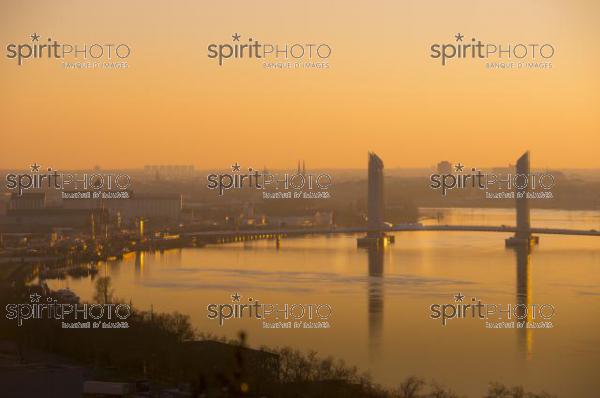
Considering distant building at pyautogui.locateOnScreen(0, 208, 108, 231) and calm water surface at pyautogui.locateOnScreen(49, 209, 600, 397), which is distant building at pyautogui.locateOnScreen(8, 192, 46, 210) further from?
calm water surface at pyautogui.locateOnScreen(49, 209, 600, 397)

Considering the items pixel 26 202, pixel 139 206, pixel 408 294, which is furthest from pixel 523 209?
pixel 26 202

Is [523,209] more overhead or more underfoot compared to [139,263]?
more overhead

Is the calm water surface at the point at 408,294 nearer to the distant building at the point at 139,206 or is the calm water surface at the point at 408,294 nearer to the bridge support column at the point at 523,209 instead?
the bridge support column at the point at 523,209

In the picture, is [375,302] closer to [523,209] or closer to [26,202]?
[523,209]

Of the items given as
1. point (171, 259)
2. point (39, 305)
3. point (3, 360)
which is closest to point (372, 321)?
point (39, 305)

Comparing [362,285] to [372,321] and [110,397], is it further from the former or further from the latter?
[110,397]

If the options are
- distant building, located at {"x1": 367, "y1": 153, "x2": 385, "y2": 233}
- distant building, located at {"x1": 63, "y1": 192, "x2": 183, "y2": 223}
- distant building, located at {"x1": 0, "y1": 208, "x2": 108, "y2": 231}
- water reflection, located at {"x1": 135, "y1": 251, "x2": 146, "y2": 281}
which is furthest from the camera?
distant building, located at {"x1": 63, "y1": 192, "x2": 183, "y2": 223}

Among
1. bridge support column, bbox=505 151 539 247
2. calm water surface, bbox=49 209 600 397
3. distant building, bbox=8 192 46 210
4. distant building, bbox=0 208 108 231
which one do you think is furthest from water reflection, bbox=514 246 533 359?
distant building, bbox=8 192 46 210
